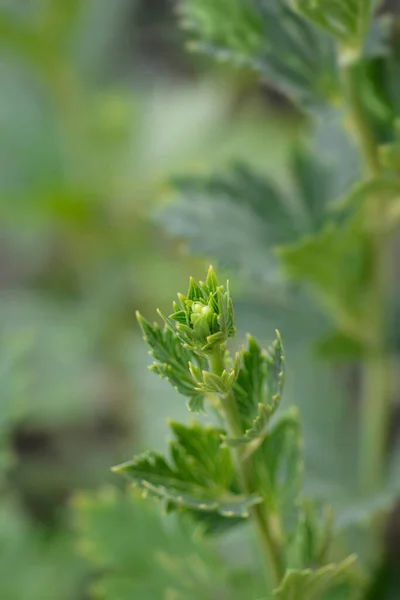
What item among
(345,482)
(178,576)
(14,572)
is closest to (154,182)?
(14,572)

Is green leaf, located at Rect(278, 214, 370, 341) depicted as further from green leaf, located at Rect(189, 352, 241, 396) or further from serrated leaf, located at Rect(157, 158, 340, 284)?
green leaf, located at Rect(189, 352, 241, 396)

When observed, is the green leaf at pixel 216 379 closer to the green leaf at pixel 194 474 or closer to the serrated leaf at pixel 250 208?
the green leaf at pixel 194 474

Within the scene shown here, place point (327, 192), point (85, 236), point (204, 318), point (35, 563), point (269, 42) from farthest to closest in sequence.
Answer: point (85, 236) < point (35, 563) < point (327, 192) < point (269, 42) < point (204, 318)

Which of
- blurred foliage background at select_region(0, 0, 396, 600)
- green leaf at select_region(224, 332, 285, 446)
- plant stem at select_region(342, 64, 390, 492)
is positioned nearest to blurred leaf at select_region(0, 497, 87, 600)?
blurred foliage background at select_region(0, 0, 396, 600)

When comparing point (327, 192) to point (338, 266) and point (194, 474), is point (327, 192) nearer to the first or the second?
point (338, 266)

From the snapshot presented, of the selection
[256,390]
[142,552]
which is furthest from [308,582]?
[142,552]

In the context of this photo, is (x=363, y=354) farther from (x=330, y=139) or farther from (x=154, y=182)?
(x=154, y=182)
